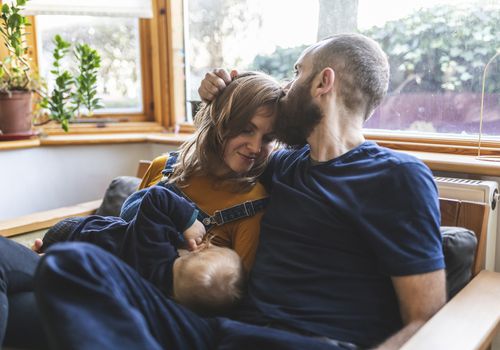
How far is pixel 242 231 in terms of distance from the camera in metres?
1.62

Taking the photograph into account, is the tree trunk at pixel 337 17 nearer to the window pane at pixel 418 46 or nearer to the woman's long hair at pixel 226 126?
the window pane at pixel 418 46

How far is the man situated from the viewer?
43.3 inches

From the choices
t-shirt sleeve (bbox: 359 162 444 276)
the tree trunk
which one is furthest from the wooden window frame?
t-shirt sleeve (bbox: 359 162 444 276)

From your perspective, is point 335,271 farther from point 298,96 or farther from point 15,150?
point 15,150

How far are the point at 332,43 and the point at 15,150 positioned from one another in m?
1.72

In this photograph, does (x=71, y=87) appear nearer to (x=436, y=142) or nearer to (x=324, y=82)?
(x=324, y=82)

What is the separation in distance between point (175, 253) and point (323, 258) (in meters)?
0.42

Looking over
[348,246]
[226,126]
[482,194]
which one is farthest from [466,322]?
[226,126]

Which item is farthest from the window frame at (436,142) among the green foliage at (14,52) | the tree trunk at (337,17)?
the green foliage at (14,52)

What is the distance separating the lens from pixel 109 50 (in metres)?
2.92

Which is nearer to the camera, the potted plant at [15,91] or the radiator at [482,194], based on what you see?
the radiator at [482,194]

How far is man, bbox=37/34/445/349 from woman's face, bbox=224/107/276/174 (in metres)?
0.05

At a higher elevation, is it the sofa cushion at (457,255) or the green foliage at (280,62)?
the green foliage at (280,62)

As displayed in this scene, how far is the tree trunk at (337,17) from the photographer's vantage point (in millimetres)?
2217
